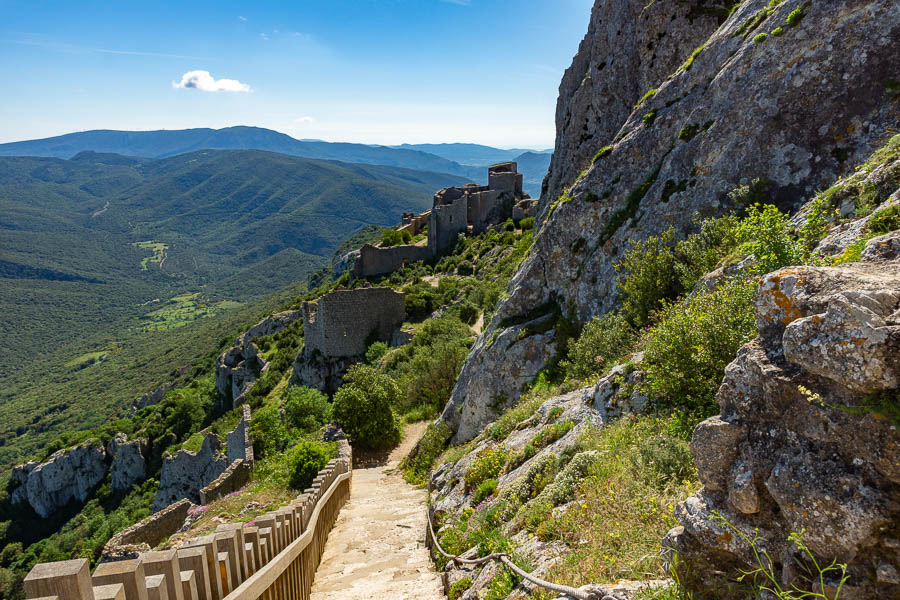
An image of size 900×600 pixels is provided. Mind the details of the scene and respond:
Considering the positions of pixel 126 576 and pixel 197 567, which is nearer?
pixel 126 576

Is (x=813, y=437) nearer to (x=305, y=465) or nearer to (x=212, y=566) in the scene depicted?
(x=212, y=566)

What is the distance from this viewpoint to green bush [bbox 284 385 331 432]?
71.6 feet

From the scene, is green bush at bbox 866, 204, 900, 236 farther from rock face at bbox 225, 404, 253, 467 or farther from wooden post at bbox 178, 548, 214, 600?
rock face at bbox 225, 404, 253, 467

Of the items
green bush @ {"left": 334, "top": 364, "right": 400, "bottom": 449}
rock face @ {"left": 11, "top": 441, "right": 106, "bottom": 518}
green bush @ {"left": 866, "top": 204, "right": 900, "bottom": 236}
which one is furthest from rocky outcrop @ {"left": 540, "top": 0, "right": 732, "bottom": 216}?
rock face @ {"left": 11, "top": 441, "right": 106, "bottom": 518}

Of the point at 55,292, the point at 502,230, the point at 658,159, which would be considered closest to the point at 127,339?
the point at 55,292

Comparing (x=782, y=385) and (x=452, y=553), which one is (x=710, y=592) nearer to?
(x=782, y=385)

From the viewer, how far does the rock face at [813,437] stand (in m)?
2.49

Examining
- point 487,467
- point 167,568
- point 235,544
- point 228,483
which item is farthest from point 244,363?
point 167,568

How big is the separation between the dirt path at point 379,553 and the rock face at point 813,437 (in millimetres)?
3753

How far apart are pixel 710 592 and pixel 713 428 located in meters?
0.99

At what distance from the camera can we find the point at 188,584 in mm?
3119

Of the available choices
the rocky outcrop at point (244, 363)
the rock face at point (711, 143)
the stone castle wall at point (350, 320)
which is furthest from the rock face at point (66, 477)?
the rock face at point (711, 143)

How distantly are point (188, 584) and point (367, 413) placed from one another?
15.2m

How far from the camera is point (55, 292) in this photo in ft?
579
